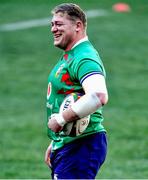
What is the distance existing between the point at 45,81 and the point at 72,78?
40.9ft

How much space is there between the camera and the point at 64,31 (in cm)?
577

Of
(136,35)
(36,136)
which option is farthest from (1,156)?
(136,35)

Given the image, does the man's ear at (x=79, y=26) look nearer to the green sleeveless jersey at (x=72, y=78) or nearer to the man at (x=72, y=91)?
the man at (x=72, y=91)

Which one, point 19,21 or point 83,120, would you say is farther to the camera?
point 19,21

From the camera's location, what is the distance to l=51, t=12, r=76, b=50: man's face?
5.76m

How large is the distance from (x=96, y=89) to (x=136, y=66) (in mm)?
14866

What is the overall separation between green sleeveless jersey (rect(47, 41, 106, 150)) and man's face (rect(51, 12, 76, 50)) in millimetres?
68

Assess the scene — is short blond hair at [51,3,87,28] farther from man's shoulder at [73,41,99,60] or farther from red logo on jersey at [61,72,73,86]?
red logo on jersey at [61,72,73,86]

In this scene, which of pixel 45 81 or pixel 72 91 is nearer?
pixel 72 91

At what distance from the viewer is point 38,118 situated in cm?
1456

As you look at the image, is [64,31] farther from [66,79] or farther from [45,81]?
[45,81]

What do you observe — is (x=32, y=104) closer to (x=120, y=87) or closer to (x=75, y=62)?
(x=120, y=87)

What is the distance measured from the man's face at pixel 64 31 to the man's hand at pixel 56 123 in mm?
608

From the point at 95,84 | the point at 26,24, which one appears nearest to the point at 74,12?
the point at 95,84
